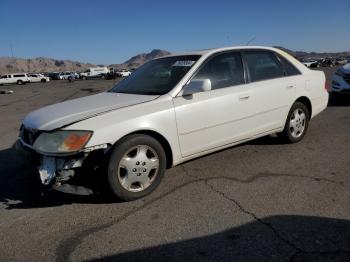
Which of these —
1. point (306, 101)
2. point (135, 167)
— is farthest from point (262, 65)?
point (135, 167)

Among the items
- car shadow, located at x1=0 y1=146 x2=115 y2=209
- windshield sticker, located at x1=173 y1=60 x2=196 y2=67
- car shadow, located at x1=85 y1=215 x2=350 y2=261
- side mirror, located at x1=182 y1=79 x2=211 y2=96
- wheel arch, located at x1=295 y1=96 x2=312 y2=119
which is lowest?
car shadow, located at x1=85 y1=215 x2=350 y2=261

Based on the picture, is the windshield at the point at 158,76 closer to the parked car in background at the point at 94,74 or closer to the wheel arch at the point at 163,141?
the wheel arch at the point at 163,141

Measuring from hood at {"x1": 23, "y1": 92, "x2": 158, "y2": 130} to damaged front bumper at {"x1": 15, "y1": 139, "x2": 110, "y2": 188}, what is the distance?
1.15ft

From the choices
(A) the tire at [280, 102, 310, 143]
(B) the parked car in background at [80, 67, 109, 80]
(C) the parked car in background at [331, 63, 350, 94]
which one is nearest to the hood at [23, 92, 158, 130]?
(A) the tire at [280, 102, 310, 143]

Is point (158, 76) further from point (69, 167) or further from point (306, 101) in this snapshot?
point (306, 101)

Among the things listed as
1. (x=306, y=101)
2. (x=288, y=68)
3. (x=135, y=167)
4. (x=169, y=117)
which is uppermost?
(x=288, y=68)

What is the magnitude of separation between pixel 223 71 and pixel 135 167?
1833 millimetres

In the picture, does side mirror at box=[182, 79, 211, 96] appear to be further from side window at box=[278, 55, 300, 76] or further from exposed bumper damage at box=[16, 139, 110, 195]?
side window at box=[278, 55, 300, 76]

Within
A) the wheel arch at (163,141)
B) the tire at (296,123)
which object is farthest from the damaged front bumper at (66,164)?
the tire at (296,123)

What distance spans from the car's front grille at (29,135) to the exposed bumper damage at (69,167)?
302mm

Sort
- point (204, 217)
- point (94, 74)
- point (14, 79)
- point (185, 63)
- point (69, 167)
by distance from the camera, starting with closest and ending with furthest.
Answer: point (204, 217) → point (69, 167) → point (185, 63) → point (14, 79) → point (94, 74)

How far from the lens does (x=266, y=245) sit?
111 inches

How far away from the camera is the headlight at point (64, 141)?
3.47 meters

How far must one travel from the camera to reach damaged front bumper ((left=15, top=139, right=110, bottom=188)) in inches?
137
